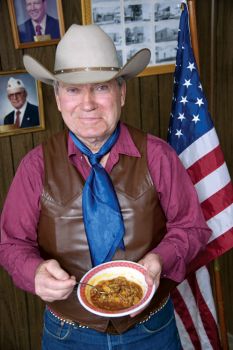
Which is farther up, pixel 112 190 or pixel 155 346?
pixel 112 190

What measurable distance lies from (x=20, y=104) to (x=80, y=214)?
0.75 m

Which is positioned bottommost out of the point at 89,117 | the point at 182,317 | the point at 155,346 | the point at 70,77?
the point at 182,317

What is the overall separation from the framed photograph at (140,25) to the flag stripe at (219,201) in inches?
26.9

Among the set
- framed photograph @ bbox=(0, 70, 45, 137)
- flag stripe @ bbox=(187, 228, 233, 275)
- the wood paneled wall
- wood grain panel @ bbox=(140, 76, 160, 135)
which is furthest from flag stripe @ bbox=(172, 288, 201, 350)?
framed photograph @ bbox=(0, 70, 45, 137)

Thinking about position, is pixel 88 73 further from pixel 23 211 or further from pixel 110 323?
pixel 110 323

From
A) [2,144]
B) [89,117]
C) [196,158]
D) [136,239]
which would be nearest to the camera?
[89,117]

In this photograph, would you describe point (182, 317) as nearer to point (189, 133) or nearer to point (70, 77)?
point (189, 133)

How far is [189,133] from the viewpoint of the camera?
5.86 feet

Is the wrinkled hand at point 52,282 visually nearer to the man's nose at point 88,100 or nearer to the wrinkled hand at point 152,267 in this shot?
the wrinkled hand at point 152,267

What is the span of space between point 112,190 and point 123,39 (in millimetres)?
912

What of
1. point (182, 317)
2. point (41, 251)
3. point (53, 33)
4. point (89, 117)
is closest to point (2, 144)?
point (53, 33)

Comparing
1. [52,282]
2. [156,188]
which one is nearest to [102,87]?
[156,188]

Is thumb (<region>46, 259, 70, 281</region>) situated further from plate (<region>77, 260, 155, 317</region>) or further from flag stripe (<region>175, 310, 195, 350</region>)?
flag stripe (<region>175, 310, 195, 350</region>)

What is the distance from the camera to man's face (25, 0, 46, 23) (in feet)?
5.93
